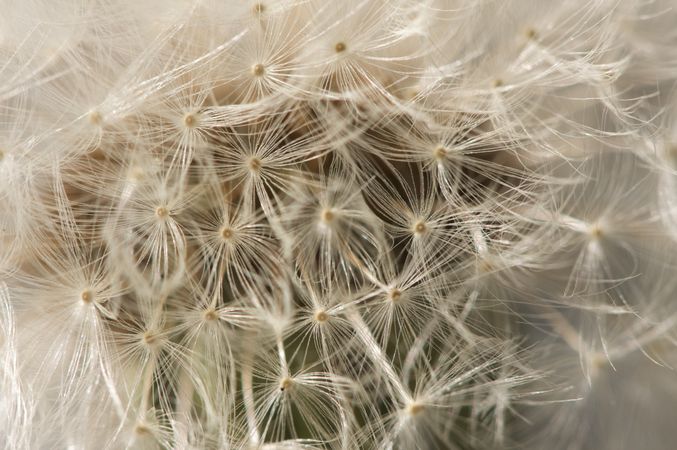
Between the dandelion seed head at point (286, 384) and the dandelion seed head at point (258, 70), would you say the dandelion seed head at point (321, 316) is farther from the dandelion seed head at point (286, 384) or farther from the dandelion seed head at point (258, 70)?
the dandelion seed head at point (258, 70)

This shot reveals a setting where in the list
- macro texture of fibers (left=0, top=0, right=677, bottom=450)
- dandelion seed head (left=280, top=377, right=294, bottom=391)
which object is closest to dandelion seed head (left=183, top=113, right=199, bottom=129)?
macro texture of fibers (left=0, top=0, right=677, bottom=450)

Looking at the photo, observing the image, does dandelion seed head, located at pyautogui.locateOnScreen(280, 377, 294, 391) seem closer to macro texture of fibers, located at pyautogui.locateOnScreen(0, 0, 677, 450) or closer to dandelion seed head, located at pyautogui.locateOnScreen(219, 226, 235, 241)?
macro texture of fibers, located at pyautogui.locateOnScreen(0, 0, 677, 450)

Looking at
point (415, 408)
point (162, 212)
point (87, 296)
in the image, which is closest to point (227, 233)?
point (162, 212)

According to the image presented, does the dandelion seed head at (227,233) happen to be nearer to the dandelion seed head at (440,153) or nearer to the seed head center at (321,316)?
the seed head center at (321,316)

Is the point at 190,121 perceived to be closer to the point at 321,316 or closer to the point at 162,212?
the point at 162,212

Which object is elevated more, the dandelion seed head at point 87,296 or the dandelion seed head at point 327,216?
the dandelion seed head at point 327,216

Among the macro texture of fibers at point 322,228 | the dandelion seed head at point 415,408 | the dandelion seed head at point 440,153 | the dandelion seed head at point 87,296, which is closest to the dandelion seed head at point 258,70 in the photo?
the macro texture of fibers at point 322,228

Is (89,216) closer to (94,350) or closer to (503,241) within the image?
(94,350)

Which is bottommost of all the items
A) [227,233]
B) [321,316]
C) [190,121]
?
[321,316]

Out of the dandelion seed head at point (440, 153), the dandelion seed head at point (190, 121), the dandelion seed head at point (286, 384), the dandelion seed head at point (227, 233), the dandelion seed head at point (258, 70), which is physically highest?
the dandelion seed head at point (258, 70)
